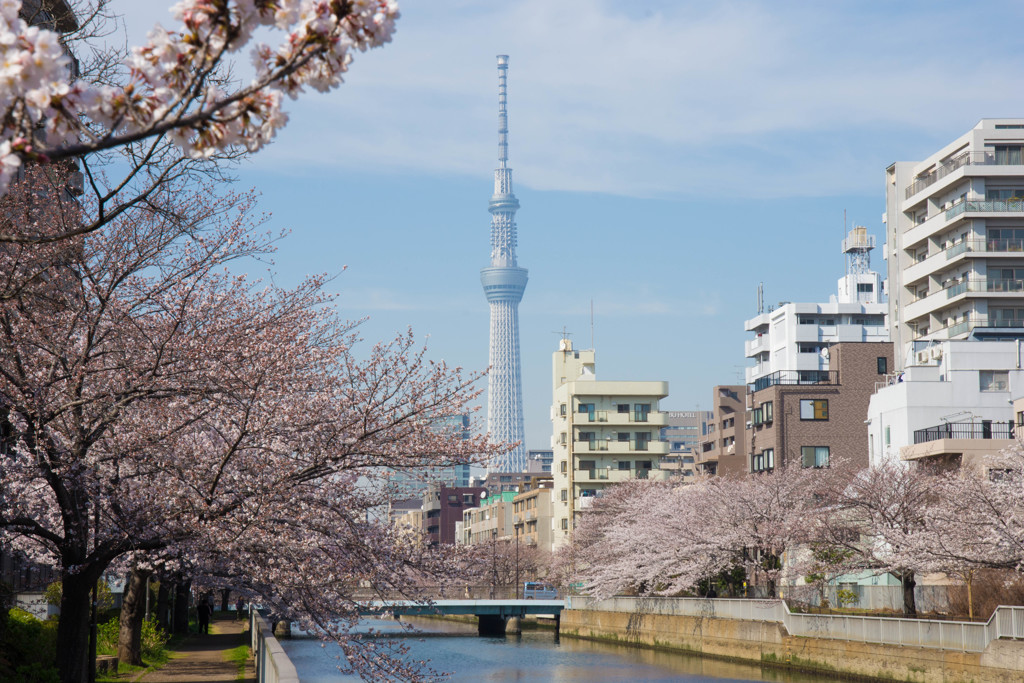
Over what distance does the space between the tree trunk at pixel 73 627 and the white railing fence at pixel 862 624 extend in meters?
21.1

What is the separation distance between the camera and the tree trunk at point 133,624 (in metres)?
25.0

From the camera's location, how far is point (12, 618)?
21578mm

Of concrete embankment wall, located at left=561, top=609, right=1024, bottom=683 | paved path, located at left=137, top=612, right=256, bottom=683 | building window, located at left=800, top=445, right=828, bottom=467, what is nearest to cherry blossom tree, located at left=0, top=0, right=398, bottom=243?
paved path, located at left=137, top=612, right=256, bottom=683

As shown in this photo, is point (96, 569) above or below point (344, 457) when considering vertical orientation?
below

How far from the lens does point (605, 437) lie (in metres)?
87.8

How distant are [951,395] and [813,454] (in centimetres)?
1833

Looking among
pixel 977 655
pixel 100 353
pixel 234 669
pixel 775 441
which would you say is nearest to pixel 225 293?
pixel 100 353

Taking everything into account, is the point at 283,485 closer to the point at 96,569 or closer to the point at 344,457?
the point at 344,457

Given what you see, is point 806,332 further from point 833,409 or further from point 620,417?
point 833,409

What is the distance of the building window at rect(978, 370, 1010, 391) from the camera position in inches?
1911

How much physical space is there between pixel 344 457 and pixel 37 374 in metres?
3.77

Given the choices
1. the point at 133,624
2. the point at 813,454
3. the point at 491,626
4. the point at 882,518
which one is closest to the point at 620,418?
the point at 491,626

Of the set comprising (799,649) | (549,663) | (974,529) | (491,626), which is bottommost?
(491,626)

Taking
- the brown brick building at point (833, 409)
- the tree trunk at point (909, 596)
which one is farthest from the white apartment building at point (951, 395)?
the brown brick building at point (833, 409)
